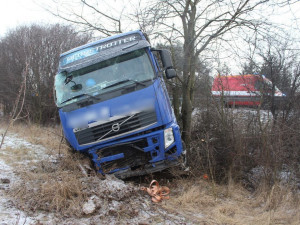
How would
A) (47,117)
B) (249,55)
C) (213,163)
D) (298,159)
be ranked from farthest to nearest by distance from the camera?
1. (47,117)
2. (249,55)
3. (213,163)
4. (298,159)

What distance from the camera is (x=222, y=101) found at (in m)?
6.75

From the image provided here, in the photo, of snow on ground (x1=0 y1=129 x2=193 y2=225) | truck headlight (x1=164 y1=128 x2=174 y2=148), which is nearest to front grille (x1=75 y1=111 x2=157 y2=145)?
truck headlight (x1=164 y1=128 x2=174 y2=148)

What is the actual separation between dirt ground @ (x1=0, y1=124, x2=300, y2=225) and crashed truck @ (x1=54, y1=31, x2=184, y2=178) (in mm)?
473

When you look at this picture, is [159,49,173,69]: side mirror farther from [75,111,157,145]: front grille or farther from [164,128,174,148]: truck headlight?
[164,128,174,148]: truck headlight

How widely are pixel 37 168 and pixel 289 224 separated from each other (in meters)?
4.59

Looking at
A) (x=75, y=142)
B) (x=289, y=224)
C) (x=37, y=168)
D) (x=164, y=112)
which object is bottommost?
(x=289, y=224)

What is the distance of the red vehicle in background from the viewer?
6875 mm

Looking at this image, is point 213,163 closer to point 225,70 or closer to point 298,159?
point 298,159

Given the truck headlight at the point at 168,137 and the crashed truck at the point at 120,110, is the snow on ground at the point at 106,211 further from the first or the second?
the truck headlight at the point at 168,137

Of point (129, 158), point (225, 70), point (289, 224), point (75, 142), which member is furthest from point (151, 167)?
point (225, 70)

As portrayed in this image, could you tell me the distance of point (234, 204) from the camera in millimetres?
4684

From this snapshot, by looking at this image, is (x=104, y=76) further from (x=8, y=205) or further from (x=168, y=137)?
(x=8, y=205)

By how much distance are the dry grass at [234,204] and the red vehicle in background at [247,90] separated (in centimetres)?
238

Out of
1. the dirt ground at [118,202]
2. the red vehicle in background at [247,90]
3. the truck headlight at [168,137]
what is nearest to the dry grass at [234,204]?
the dirt ground at [118,202]
